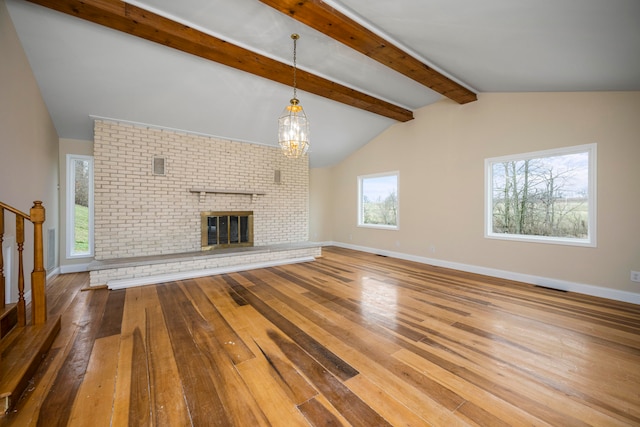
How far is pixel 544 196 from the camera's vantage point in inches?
158

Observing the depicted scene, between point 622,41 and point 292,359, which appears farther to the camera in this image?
point 622,41

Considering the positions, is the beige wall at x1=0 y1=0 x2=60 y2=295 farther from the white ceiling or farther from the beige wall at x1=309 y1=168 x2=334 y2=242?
the beige wall at x1=309 y1=168 x2=334 y2=242

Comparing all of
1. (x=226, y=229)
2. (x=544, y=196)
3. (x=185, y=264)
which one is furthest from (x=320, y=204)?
(x=544, y=196)

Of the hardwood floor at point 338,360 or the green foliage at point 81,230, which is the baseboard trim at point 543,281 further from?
the green foliage at point 81,230

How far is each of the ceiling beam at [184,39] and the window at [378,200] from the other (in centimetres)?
268

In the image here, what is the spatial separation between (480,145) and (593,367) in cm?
366

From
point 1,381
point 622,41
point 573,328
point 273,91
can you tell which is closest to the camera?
point 1,381

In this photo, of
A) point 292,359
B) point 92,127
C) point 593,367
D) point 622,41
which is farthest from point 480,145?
point 92,127

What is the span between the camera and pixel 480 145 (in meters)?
4.57

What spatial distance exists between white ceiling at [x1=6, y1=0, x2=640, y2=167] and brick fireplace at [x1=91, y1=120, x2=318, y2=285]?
0.43 metres

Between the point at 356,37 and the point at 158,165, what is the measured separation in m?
4.04

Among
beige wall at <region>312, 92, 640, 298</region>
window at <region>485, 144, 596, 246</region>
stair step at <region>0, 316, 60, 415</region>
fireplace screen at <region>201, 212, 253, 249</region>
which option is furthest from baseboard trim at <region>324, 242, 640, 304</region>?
stair step at <region>0, 316, 60, 415</region>

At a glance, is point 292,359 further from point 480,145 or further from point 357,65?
point 480,145

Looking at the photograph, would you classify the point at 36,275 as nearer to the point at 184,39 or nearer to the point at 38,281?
the point at 38,281
